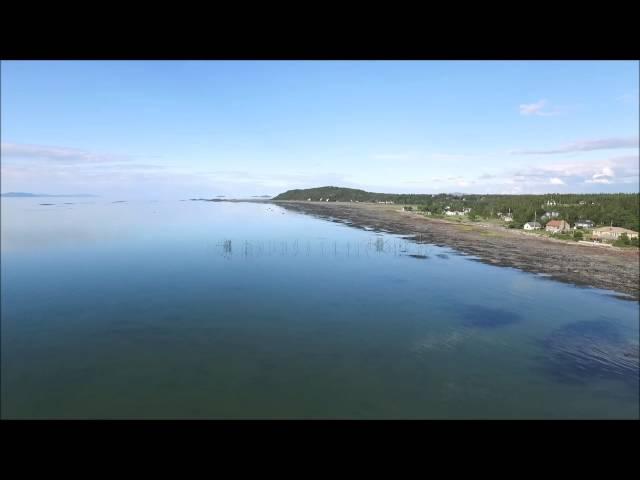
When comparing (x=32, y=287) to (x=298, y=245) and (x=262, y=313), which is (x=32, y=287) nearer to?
(x=262, y=313)

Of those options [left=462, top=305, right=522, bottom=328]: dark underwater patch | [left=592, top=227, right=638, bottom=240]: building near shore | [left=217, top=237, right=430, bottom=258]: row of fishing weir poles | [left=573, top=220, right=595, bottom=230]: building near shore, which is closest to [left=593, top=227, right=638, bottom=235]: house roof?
[left=592, top=227, right=638, bottom=240]: building near shore

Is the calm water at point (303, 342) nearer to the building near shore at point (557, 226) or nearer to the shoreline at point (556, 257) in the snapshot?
the shoreline at point (556, 257)

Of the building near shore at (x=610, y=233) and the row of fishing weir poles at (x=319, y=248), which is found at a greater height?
the building near shore at (x=610, y=233)

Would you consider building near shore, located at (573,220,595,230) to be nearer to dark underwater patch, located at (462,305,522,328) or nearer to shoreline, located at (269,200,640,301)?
shoreline, located at (269,200,640,301)

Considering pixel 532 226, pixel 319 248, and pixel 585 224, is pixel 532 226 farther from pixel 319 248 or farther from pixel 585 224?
pixel 319 248

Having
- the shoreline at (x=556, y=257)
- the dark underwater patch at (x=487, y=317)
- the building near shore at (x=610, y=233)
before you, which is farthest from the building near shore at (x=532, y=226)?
the dark underwater patch at (x=487, y=317)

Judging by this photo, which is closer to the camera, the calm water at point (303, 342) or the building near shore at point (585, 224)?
the calm water at point (303, 342)

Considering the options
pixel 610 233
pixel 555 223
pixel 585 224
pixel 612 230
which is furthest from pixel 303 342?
pixel 555 223
